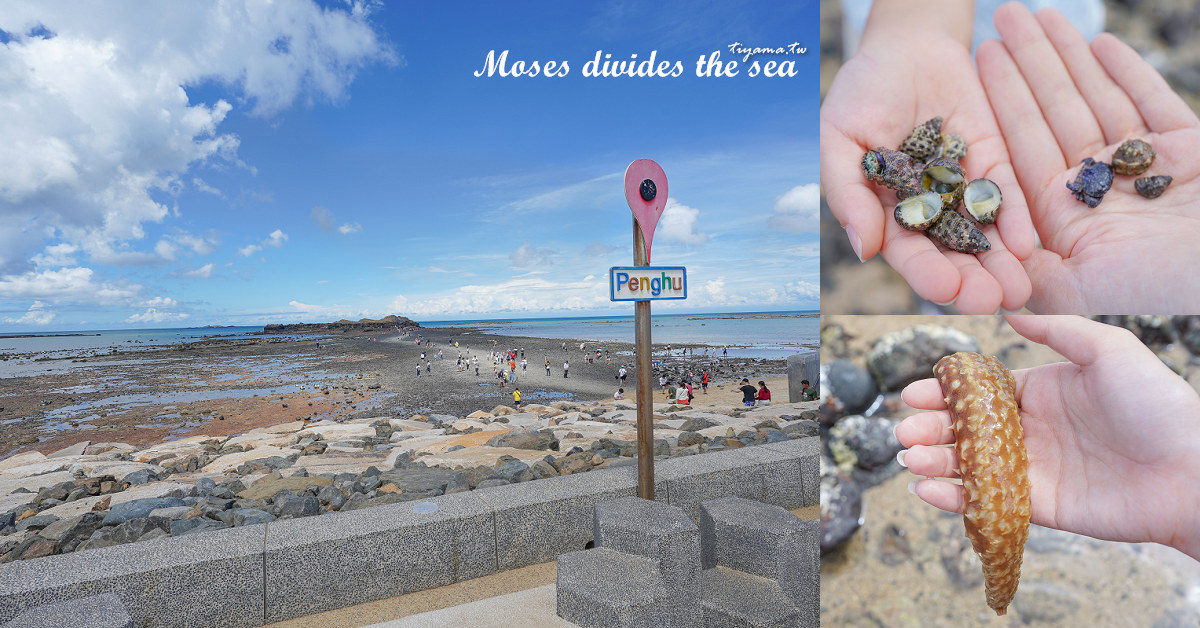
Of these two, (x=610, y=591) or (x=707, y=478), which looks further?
(x=707, y=478)

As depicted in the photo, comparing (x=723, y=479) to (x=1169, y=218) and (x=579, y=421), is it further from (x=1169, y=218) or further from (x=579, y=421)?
(x=579, y=421)

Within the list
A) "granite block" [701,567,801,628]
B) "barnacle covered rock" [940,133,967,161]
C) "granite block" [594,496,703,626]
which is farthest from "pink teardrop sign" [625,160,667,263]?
"barnacle covered rock" [940,133,967,161]

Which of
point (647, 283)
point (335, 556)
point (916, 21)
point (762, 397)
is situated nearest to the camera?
point (916, 21)

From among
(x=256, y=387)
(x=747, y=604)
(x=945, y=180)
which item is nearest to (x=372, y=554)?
(x=747, y=604)

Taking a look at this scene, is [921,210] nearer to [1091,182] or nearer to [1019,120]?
[1091,182]

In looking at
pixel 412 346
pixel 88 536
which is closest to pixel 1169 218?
pixel 88 536

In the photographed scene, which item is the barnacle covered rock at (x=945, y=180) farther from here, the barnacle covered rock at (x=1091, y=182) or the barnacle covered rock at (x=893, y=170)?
the barnacle covered rock at (x=1091, y=182)
